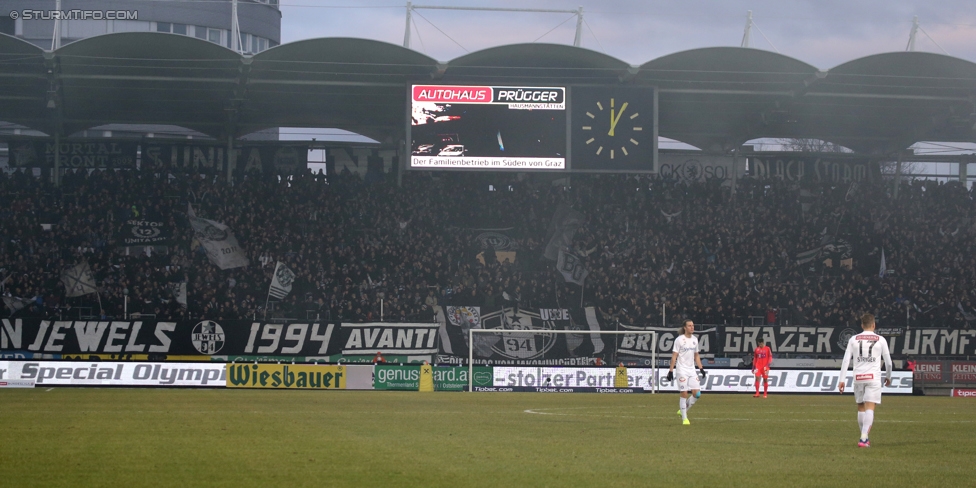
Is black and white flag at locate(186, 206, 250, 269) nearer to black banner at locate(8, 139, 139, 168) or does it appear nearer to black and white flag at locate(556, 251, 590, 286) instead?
black banner at locate(8, 139, 139, 168)

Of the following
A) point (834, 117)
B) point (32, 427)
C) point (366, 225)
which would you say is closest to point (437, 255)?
point (366, 225)

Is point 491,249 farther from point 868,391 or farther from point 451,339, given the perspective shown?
point 868,391

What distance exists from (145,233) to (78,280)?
13.1 ft

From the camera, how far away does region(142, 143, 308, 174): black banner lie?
1812 inches

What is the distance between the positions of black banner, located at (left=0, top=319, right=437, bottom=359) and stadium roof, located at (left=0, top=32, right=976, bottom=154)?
914cm

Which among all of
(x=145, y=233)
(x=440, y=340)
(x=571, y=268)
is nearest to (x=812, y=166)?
(x=571, y=268)

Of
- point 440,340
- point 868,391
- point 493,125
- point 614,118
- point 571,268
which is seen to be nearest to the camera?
point 868,391

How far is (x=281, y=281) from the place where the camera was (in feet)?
127

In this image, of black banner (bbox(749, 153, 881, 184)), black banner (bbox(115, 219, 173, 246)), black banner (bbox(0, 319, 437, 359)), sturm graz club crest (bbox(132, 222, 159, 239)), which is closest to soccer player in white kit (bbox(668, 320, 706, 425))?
black banner (bbox(0, 319, 437, 359))

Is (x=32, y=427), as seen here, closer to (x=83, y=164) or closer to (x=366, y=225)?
(x=366, y=225)

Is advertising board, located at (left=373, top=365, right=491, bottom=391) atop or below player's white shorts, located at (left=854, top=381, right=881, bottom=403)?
below

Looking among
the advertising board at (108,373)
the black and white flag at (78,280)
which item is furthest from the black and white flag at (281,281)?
the black and white flag at (78,280)

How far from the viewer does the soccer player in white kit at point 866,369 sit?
45.3ft

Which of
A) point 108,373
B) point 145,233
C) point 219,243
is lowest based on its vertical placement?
point 108,373
